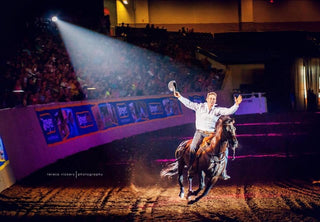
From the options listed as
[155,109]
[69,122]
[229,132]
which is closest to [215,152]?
[229,132]

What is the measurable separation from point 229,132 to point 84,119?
9038mm

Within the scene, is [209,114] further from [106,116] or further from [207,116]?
[106,116]

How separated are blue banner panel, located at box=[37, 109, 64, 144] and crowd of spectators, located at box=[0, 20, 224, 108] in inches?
31.3

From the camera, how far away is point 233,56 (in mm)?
36656

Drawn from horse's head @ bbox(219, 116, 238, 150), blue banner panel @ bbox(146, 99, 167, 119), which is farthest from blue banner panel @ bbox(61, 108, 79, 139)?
horse's head @ bbox(219, 116, 238, 150)

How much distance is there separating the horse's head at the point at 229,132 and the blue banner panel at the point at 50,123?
22.6 feet

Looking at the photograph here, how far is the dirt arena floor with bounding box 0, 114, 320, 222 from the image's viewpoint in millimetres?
6297

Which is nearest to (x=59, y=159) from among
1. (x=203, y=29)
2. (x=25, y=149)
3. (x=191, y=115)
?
(x=25, y=149)

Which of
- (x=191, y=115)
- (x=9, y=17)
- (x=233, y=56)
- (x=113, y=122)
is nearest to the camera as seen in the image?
(x=9, y=17)

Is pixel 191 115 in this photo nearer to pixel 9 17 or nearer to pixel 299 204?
pixel 9 17

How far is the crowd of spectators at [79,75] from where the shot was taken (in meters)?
13.1

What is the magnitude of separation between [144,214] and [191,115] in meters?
19.6

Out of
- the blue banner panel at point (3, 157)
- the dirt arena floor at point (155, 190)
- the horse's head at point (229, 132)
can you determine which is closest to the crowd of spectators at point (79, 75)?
the blue banner panel at point (3, 157)

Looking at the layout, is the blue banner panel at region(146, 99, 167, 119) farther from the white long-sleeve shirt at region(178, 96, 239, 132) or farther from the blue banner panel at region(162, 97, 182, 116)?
the white long-sleeve shirt at region(178, 96, 239, 132)
